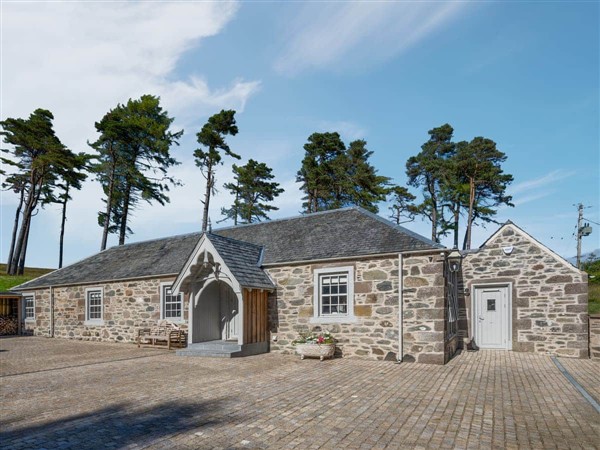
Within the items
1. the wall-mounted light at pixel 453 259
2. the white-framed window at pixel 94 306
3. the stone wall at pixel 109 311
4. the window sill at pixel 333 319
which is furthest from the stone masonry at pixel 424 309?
the white-framed window at pixel 94 306

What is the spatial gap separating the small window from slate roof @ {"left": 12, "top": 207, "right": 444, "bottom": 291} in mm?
627

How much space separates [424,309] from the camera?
11.4m

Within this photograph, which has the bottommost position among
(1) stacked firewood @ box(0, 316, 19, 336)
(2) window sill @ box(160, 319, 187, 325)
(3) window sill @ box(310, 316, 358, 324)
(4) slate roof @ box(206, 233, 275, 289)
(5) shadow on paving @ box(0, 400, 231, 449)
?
(1) stacked firewood @ box(0, 316, 19, 336)

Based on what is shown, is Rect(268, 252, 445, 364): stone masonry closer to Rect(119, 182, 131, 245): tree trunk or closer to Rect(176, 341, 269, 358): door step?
Rect(176, 341, 269, 358): door step

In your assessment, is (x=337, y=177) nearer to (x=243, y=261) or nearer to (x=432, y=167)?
(x=432, y=167)

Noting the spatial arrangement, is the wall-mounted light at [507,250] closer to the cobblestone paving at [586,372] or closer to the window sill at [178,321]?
the cobblestone paving at [586,372]

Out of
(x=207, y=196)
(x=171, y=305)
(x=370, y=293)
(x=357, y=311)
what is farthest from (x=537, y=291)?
(x=207, y=196)

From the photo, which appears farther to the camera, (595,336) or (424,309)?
(595,336)

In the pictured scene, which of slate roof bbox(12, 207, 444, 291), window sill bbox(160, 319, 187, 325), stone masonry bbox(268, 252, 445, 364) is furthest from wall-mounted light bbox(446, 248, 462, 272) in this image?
window sill bbox(160, 319, 187, 325)

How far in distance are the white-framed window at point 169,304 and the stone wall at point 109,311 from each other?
227 millimetres

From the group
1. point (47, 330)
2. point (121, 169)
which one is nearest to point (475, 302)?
point (47, 330)

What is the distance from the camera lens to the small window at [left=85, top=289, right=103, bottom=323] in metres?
18.9

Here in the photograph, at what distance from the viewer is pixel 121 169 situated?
32500mm

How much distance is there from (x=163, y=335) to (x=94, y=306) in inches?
215
